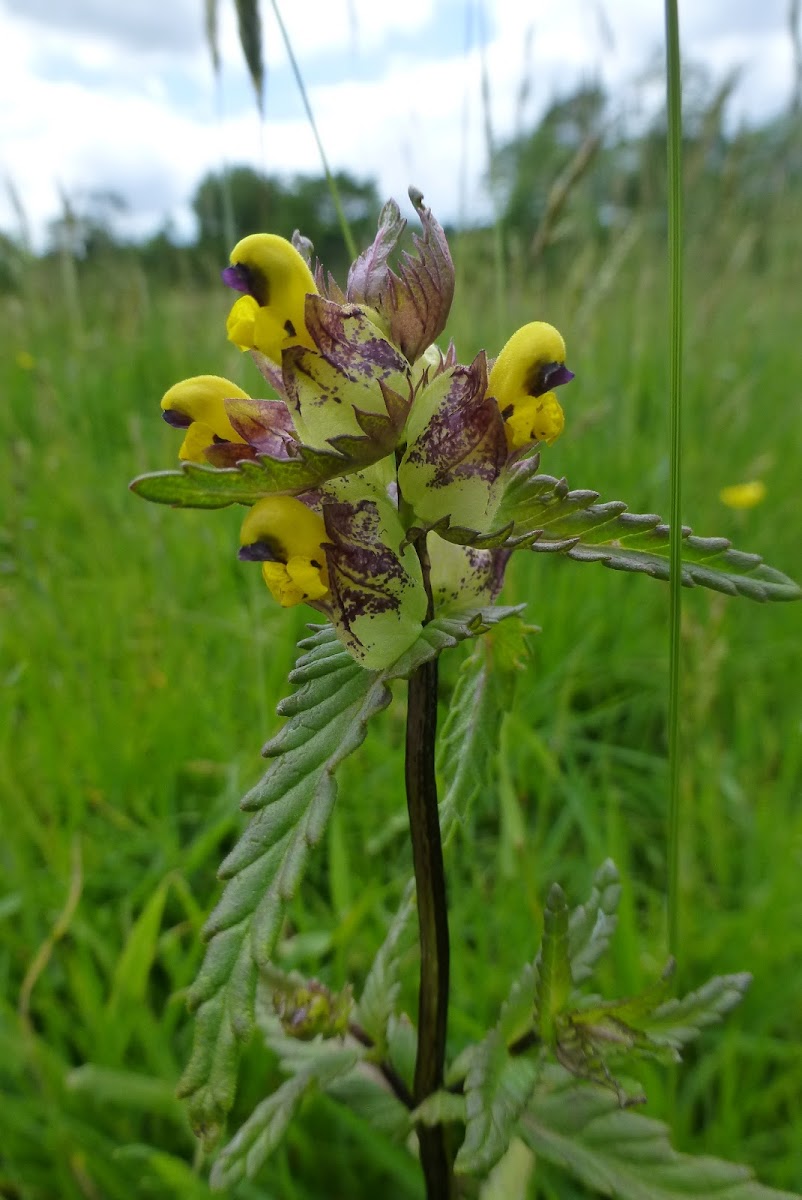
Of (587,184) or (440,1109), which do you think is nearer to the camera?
(440,1109)

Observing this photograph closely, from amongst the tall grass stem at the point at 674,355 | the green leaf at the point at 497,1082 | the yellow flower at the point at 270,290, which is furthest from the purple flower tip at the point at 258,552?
the green leaf at the point at 497,1082

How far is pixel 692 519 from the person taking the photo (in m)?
1.83

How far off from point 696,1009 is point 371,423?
46 cm

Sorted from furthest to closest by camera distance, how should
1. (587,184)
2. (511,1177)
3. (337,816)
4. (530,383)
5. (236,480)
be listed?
(587,184), (337,816), (511,1177), (530,383), (236,480)

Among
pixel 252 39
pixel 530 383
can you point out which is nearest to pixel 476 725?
pixel 530 383

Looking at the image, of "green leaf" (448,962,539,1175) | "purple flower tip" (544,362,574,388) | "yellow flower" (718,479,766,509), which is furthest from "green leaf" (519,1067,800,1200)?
"yellow flower" (718,479,766,509)

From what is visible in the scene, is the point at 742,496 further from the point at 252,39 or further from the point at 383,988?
the point at 383,988

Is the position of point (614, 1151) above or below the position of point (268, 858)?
below

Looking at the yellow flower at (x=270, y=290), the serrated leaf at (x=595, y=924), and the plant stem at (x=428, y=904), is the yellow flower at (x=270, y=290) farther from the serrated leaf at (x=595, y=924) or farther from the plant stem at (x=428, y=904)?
the serrated leaf at (x=595, y=924)

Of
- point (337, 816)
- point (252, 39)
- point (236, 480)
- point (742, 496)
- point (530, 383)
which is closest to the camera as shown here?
point (236, 480)

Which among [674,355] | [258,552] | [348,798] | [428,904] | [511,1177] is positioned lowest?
[511,1177]

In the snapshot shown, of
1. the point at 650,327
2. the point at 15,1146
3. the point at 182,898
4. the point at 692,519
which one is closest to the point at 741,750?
the point at 692,519

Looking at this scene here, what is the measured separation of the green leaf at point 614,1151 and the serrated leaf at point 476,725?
0.21m

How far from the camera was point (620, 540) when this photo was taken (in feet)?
1.61
